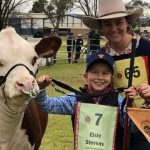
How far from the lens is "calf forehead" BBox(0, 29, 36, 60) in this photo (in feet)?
14.1

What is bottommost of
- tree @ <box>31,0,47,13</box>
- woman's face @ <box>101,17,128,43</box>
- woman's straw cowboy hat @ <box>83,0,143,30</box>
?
Answer: tree @ <box>31,0,47,13</box>

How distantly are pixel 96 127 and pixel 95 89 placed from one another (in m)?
0.36

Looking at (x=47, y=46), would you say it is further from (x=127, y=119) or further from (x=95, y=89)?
(x=127, y=119)

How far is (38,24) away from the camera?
68.8 metres

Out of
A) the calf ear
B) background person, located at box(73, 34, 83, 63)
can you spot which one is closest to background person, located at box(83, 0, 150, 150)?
the calf ear

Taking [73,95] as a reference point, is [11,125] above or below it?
below

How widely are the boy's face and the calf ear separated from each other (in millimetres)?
713

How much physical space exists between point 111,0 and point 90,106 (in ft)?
3.61

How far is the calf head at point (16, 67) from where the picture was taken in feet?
12.9

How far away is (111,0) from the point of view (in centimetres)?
460

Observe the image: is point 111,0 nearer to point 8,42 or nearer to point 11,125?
point 8,42

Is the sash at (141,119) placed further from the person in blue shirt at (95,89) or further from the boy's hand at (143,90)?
the person in blue shirt at (95,89)

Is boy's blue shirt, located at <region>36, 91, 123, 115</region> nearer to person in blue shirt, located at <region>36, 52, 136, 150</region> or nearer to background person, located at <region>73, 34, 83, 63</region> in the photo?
person in blue shirt, located at <region>36, 52, 136, 150</region>

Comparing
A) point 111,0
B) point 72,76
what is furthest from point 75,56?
point 111,0
